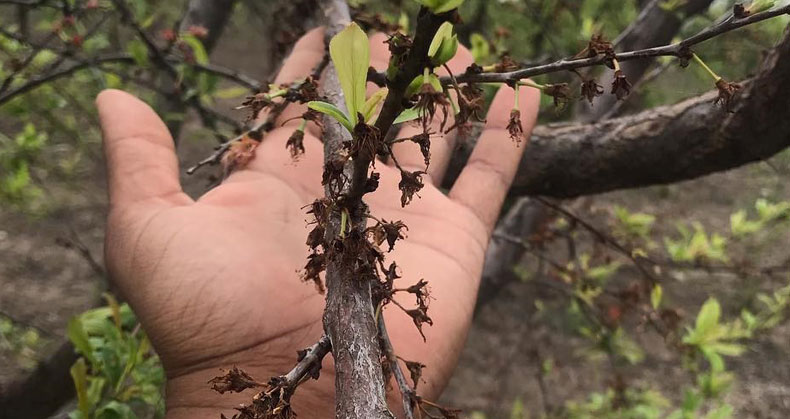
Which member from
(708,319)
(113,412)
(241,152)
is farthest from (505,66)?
(708,319)

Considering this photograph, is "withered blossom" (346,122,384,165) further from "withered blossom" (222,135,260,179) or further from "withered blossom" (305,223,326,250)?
"withered blossom" (222,135,260,179)

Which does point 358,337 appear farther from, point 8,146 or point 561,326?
point 561,326

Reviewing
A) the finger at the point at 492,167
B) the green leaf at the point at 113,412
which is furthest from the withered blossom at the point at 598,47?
the green leaf at the point at 113,412

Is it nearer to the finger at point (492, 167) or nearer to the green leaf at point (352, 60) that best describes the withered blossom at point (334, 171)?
the green leaf at point (352, 60)

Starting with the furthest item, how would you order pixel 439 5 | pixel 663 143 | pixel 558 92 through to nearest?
pixel 663 143, pixel 558 92, pixel 439 5

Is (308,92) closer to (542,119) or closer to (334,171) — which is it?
(334,171)

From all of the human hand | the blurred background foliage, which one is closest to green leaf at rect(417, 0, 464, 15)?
the blurred background foliage
